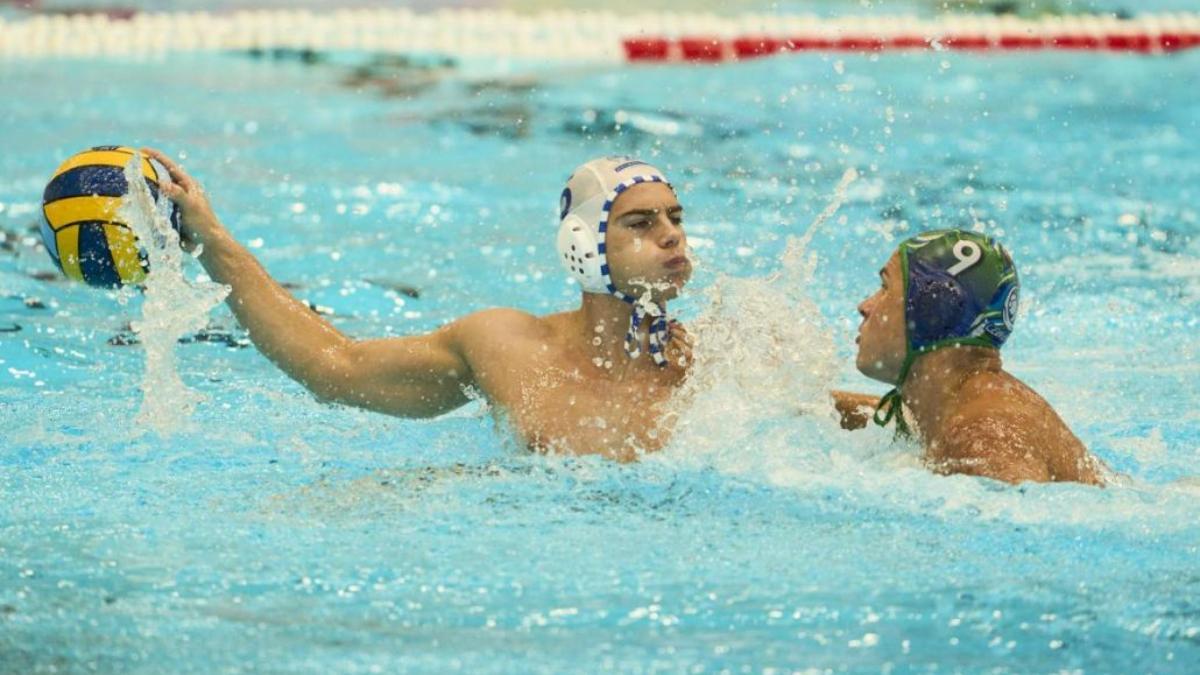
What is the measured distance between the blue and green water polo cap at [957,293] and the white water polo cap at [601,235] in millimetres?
544

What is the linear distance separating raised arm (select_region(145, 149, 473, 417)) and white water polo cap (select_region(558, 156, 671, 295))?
35 centimetres

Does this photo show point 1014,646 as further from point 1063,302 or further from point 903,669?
point 1063,302

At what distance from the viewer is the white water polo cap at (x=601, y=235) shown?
3.56 meters

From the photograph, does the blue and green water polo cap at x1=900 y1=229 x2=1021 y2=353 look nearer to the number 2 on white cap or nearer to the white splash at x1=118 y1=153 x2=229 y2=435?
the number 2 on white cap

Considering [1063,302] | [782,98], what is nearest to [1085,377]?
[1063,302]

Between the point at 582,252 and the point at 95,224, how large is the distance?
41.4 inches

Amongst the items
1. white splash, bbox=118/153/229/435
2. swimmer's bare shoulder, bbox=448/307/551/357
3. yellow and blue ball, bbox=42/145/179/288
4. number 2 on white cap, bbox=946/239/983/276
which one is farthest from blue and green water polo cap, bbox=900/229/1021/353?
yellow and blue ball, bbox=42/145/179/288

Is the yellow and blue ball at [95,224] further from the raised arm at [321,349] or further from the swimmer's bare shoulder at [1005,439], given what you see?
the swimmer's bare shoulder at [1005,439]

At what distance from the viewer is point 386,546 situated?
323 centimetres

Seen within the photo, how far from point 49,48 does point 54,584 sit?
7587 mm

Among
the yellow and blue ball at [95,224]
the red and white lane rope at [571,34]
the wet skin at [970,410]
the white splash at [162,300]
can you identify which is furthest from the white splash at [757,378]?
the red and white lane rope at [571,34]

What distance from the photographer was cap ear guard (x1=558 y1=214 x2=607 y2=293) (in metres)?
3.56

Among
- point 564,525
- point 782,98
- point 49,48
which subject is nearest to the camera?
point 564,525

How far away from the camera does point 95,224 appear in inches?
142
